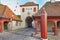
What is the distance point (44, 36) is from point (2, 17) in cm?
1253

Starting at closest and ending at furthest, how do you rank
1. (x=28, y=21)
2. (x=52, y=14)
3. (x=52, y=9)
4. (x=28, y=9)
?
(x=52, y=14) → (x=52, y=9) → (x=28, y=9) → (x=28, y=21)

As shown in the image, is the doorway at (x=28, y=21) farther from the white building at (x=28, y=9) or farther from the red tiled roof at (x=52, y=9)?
the red tiled roof at (x=52, y=9)

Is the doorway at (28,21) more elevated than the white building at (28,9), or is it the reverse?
the white building at (28,9)

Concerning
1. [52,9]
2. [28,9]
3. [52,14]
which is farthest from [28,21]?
[52,14]

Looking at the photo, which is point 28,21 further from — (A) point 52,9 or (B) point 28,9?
(A) point 52,9

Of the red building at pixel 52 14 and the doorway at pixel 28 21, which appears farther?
the doorway at pixel 28 21

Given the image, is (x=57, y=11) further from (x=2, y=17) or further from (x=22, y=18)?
(x=22, y=18)

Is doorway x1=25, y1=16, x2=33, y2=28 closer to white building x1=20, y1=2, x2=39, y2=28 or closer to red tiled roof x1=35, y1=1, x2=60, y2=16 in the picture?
white building x1=20, y1=2, x2=39, y2=28

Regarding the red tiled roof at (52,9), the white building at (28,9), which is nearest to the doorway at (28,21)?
the white building at (28,9)

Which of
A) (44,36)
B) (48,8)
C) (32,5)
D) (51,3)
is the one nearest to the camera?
(44,36)

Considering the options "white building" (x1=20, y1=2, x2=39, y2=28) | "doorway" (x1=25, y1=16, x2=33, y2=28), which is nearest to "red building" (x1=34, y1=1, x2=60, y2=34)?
"white building" (x1=20, y1=2, x2=39, y2=28)

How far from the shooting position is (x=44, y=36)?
1791cm

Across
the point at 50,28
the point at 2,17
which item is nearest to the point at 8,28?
the point at 2,17

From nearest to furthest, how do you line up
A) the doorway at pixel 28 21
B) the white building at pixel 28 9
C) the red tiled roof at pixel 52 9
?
the red tiled roof at pixel 52 9 → the white building at pixel 28 9 → the doorway at pixel 28 21
